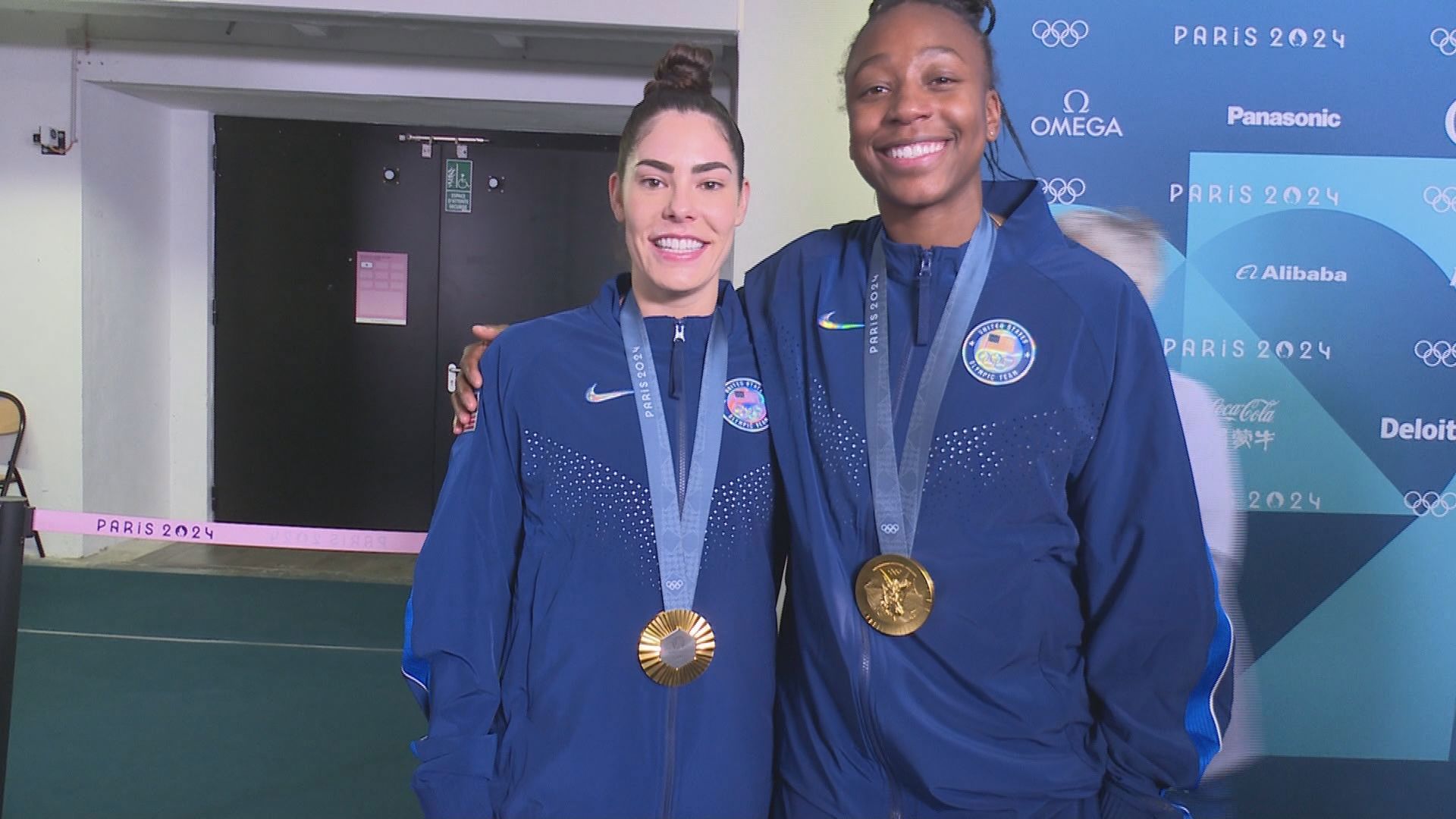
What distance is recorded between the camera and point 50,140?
616 cm

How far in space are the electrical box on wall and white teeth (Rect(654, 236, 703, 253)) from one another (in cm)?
590

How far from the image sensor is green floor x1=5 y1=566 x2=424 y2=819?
3352mm

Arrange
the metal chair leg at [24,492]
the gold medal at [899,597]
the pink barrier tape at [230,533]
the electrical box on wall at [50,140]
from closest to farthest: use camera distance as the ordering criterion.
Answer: the gold medal at [899,597] → the pink barrier tape at [230,533] → the metal chair leg at [24,492] → the electrical box on wall at [50,140]

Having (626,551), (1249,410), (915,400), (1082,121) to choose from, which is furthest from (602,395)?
(1249,410)

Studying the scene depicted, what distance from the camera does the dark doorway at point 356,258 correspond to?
690 centimetres

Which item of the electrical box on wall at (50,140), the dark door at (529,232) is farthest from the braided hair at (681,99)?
the electrical box on wall at (50,140)

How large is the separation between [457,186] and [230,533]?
3.71m

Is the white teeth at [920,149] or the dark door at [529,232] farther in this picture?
the dark door at [529,232]

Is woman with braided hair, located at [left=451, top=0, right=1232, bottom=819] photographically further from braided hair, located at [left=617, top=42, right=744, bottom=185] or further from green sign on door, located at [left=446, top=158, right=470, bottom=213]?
green sign on door, located at [left=446, top=158, right=470, bottom=213]

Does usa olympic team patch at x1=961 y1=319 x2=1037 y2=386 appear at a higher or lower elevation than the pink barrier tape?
higher

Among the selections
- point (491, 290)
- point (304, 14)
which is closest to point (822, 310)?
point (304, 14)

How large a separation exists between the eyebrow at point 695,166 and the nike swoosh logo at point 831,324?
0.28 metres

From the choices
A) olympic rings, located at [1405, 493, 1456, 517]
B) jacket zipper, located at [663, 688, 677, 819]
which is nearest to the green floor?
jacket zipper, located at [663, 688, 677, 819]

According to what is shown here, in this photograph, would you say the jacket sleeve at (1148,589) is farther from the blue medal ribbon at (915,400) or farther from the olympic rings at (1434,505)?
the olympic rings at (1434,505)
